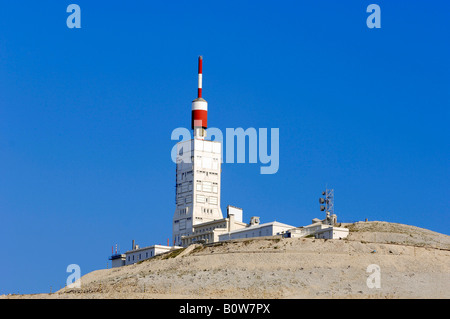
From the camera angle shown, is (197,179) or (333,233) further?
(197,179)

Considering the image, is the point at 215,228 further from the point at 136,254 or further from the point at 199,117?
the point at 199,117

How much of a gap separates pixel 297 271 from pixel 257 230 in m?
21.1

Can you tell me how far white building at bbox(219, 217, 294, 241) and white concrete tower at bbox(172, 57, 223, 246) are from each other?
1063 cm

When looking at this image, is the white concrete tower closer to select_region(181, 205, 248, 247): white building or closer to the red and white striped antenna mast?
the red and white striped antenna mast

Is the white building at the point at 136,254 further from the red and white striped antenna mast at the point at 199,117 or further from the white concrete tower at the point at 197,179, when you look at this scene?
the red and white striped antenna mast at the point at 199,117

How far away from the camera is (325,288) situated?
96.4 meters

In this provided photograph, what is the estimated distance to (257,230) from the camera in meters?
122

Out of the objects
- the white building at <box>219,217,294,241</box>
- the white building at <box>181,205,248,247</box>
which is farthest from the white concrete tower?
the white building at <box>219,217,294,241</box>

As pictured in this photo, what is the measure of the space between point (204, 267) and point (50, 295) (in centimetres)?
1639

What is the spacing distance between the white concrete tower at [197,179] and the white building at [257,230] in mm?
10629

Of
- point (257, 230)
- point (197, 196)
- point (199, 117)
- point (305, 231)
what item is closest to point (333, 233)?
point (305, 231)

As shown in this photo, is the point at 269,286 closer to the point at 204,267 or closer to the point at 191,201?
the point at 204,267

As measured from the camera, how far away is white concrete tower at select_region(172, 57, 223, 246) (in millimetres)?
137625
